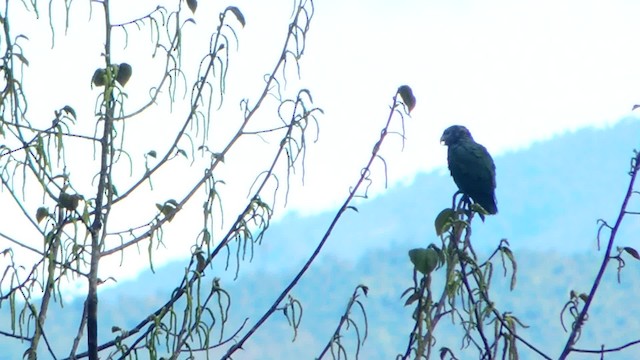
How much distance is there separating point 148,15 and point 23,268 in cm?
84

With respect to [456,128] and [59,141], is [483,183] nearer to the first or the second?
[456,128]

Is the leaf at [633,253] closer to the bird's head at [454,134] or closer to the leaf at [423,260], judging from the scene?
the leaf at [423,260]

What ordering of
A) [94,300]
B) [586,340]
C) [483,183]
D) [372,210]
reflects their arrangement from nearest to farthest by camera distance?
1. [94,300]
2. [483,183]
3. [586,340]
4. [372,210]

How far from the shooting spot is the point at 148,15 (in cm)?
347

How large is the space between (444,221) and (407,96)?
1.30 ft

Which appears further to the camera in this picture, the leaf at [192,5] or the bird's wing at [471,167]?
the bird's wing at [471,167]

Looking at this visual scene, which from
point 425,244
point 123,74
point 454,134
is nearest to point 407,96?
point 123,74

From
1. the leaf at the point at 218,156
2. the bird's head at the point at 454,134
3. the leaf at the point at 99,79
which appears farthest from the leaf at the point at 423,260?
the bird's head at the point at 454,134

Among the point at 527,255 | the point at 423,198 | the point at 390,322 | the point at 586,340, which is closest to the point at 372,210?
the point at 423,198

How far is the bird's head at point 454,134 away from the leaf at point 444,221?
24.4ft

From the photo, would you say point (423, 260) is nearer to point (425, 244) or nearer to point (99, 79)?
point (99, 79)

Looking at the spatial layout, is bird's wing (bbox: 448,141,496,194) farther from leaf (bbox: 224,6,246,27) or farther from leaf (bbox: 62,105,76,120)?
leaf (bbox: 62,105,76,120)

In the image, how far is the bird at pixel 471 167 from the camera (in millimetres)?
9867

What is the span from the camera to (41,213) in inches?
129
